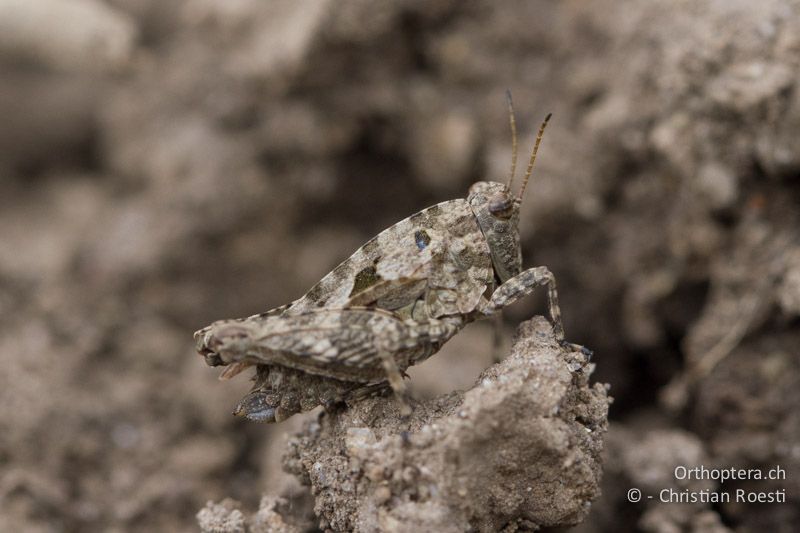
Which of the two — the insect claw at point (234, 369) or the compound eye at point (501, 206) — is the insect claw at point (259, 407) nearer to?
the insect claw at point (234, 369)

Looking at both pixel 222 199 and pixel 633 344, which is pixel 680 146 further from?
pixel 222 199

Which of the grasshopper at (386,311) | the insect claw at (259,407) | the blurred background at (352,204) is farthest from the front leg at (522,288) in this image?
the blurred background at (352,204)

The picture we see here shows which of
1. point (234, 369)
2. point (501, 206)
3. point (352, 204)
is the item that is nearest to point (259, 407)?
point (234, 369)

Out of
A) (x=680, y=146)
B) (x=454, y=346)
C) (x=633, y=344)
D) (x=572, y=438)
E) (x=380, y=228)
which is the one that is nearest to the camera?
(x=572, y=438)

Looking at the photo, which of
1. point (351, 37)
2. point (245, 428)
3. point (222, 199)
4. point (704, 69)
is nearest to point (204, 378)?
point (245, 428)

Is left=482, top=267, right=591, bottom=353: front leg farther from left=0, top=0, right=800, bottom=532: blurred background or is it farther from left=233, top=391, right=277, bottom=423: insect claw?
left=0, top=0, right=800, bottom=532: blurred background

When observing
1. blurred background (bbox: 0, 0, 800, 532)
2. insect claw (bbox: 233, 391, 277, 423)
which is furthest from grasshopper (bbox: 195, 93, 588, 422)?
blurred background (bbox: 0, 0, 800, 532)
